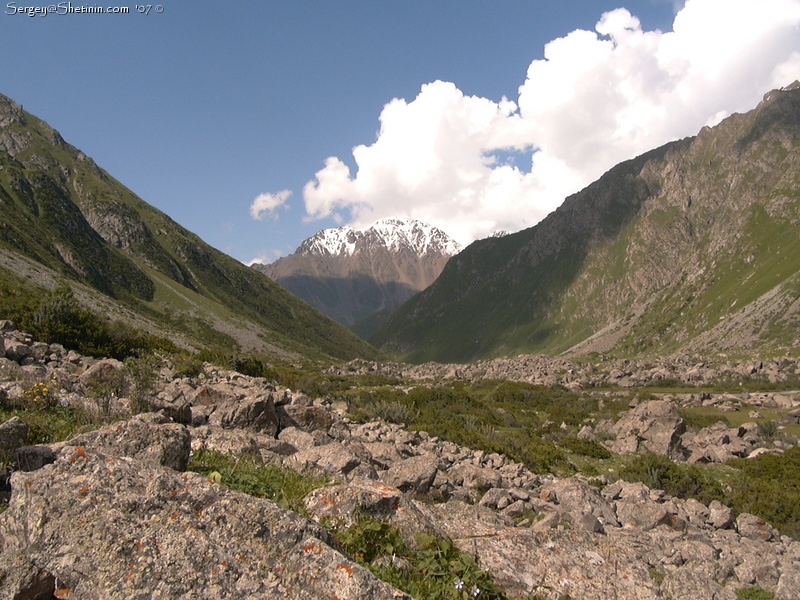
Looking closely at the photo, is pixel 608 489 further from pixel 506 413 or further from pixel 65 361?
pixel 65 361

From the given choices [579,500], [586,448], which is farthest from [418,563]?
[586,448]

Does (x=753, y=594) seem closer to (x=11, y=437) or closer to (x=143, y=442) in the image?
(x=143, y=442)

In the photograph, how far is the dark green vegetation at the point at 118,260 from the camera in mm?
93250

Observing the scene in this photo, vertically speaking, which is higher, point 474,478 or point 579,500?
point 474,478

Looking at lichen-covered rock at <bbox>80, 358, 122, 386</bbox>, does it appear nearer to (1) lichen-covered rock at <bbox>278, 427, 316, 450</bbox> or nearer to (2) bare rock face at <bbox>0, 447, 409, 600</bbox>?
(1) lichen-covered rock at <bbox>278, 427, 316, 450</bbox>

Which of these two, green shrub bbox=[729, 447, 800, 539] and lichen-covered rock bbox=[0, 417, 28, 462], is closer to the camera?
lichen-covered rock bbox=[0, 417, 28, 462]

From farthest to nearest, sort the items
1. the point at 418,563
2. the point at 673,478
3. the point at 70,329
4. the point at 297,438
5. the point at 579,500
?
the point at 70,329 < the point at 673,478 < the point at 297,438 < the point at 579,500 < the point at 418,563

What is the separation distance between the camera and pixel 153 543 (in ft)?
13.2

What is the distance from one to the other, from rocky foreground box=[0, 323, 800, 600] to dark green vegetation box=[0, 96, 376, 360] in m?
64.8

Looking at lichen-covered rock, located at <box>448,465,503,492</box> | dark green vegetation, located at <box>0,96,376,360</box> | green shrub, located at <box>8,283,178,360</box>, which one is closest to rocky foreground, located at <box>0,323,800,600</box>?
lichen-covered rock, located at <box>448,465,503,492</box>

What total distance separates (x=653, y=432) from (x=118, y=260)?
145074 millimetres

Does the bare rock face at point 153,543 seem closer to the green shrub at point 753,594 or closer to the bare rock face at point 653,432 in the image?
the green shrub at point 753,594

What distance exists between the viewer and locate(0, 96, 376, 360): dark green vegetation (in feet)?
306

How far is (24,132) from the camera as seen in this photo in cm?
17012
